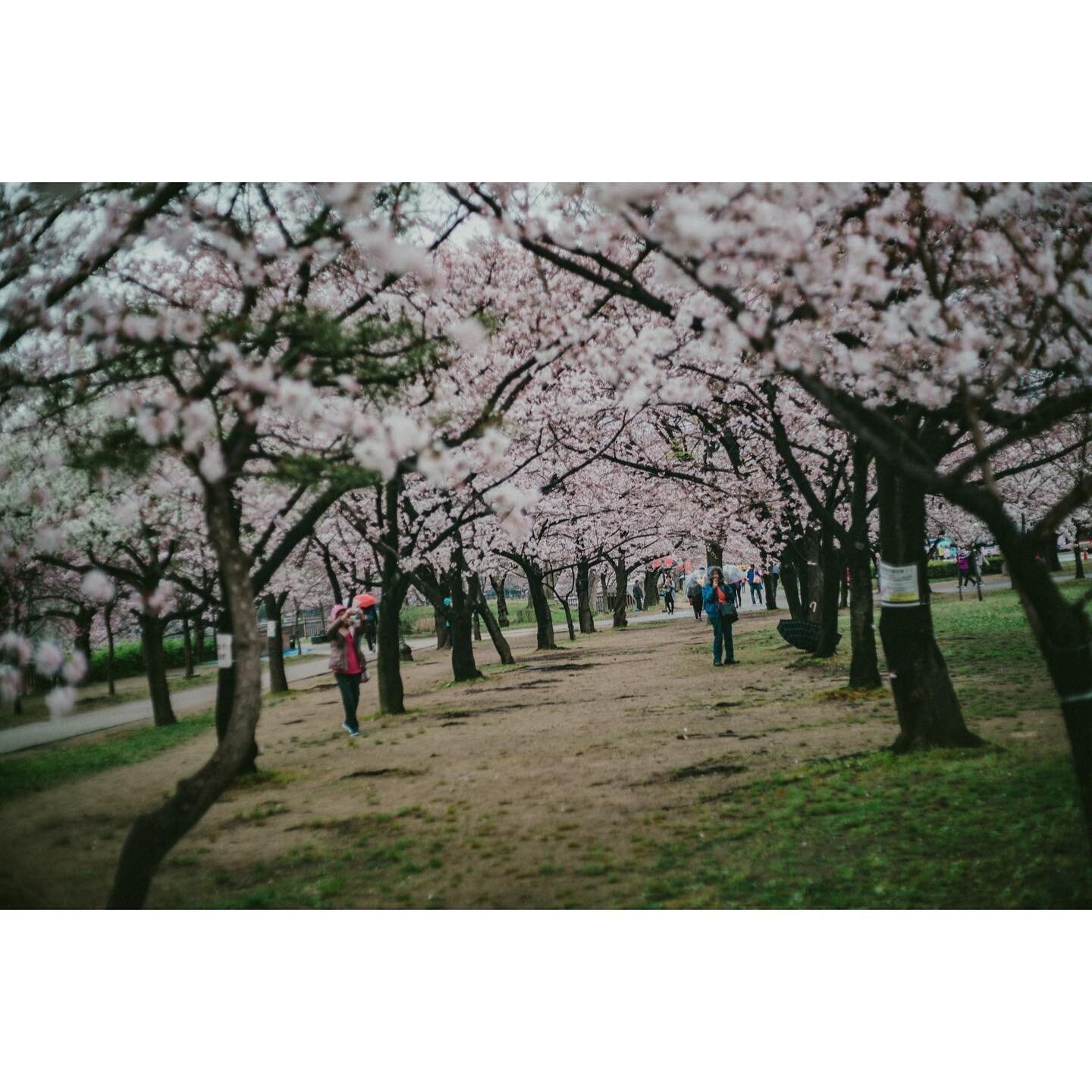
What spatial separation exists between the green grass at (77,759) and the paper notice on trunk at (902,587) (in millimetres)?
3212

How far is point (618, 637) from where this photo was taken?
1127cm

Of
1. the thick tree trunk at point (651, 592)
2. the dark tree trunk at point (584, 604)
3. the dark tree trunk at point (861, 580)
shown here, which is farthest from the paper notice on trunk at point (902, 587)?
the thick tree trunk at point (651, 592)

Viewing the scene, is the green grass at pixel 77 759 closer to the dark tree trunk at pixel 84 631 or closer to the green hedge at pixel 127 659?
the green hedge at pixel 127 659

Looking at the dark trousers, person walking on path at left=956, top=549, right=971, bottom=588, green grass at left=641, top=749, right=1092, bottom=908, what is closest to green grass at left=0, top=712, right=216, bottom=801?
the dark trousers

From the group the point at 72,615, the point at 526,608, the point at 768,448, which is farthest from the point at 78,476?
the point at 526,608

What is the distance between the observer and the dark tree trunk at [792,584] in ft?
35.2

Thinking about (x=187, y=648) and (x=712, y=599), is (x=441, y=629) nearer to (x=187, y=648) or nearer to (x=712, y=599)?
(x=712, y=599)

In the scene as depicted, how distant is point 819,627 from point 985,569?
3385 millimetres

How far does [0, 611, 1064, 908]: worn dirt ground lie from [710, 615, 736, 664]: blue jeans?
2.23 metres

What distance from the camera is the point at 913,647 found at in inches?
144

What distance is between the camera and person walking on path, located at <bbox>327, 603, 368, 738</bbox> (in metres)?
3.79

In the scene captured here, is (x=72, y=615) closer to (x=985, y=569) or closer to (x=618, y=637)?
(x=985, y=569)

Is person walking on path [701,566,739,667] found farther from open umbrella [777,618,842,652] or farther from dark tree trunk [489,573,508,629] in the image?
dark tree trunk [489,573,508,629]

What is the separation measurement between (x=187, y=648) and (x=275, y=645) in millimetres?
364
